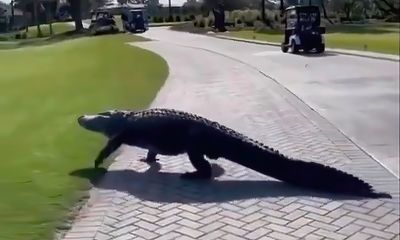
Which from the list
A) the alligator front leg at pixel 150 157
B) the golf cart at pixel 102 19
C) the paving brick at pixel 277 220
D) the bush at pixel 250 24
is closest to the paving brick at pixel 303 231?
the paving brick at pixel 277 220

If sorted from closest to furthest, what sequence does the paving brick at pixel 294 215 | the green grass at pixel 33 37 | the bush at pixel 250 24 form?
the bush at pixel 250 24 → the paving brick at pixel 294 215 → the green grass at pixel 33 37

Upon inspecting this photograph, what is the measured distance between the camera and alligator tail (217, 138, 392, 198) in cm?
281

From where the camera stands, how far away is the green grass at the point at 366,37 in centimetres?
152

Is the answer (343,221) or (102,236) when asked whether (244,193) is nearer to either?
(343,221)

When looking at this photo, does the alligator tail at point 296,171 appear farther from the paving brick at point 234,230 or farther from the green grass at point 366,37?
the green grass at point 366,37

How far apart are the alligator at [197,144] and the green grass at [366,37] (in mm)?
1258

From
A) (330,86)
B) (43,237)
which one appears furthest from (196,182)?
(330,86)

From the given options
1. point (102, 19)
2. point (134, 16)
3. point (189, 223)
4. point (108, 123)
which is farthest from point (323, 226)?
point (102, 19)

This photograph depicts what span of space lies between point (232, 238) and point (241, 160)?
102 cm

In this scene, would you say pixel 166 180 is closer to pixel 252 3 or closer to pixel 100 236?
pixel 100 236

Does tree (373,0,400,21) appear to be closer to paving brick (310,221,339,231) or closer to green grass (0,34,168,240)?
paving brick (310,221,339,231)

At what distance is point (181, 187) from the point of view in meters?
3.51

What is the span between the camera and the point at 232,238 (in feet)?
8.50

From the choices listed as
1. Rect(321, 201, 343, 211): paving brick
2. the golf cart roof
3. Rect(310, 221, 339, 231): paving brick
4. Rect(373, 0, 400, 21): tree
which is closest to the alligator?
Rect(321, 201, 343, 211): paving brick
